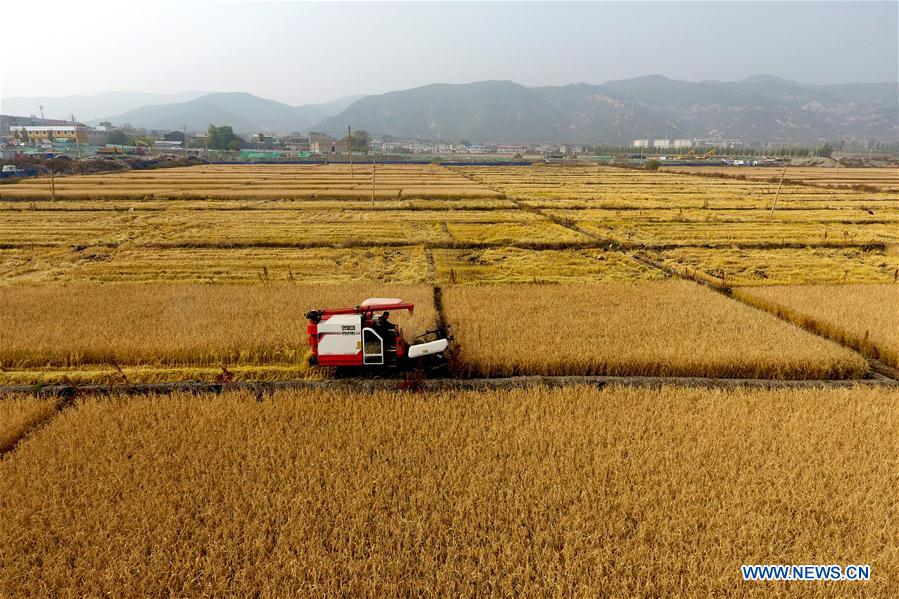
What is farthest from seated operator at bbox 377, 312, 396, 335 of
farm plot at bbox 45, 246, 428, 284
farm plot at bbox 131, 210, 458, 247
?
farm plot at bbox 131, 210, 458, 247

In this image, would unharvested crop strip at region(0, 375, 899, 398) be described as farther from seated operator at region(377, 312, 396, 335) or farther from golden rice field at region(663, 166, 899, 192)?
golden rice field at region(663, 166, 899, 192)

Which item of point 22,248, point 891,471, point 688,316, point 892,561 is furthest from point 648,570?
point 22,248

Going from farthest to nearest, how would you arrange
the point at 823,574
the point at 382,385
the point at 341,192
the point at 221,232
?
the point at 341,192
the point at 221,232
the point at 382,385
the point at 823,574

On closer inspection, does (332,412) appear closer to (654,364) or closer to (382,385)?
(382,385)

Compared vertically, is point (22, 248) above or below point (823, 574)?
above

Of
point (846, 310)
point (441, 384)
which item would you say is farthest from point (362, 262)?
point (846, 310)

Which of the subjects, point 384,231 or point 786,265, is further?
point 384,231

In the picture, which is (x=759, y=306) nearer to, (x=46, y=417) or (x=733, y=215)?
(x=46, y=417)
